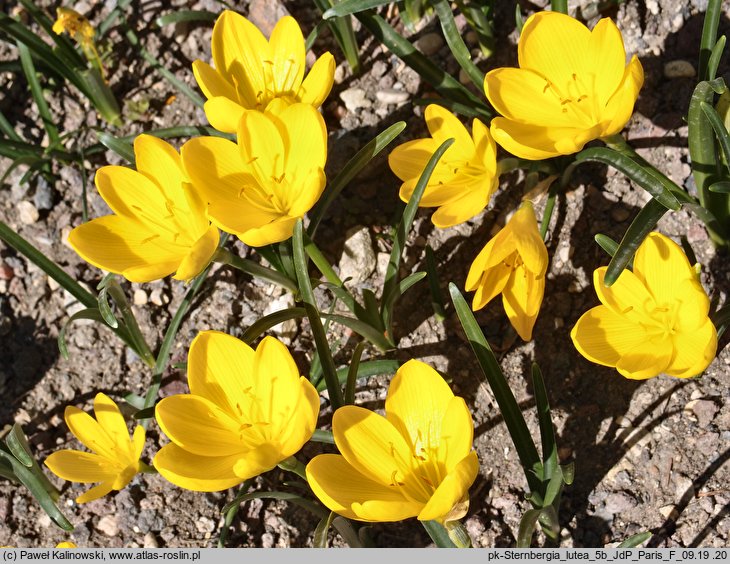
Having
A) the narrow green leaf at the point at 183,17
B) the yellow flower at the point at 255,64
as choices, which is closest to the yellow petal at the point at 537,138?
the yellow flower at the point at 255,64

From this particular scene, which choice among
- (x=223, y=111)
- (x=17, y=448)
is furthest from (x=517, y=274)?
(x=17, y=448)

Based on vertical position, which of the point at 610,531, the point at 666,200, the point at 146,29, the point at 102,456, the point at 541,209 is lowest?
the point at 610,531

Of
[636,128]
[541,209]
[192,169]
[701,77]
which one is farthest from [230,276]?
[701,77]

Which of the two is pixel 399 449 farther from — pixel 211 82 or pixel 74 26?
pixel 74 26

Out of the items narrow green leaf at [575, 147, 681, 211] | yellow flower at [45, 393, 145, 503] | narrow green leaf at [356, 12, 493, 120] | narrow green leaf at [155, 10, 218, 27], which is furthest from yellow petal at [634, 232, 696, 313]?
narrow green leaf at [155, 10, 218, 27]

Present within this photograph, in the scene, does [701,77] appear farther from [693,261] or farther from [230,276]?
[230,276]
